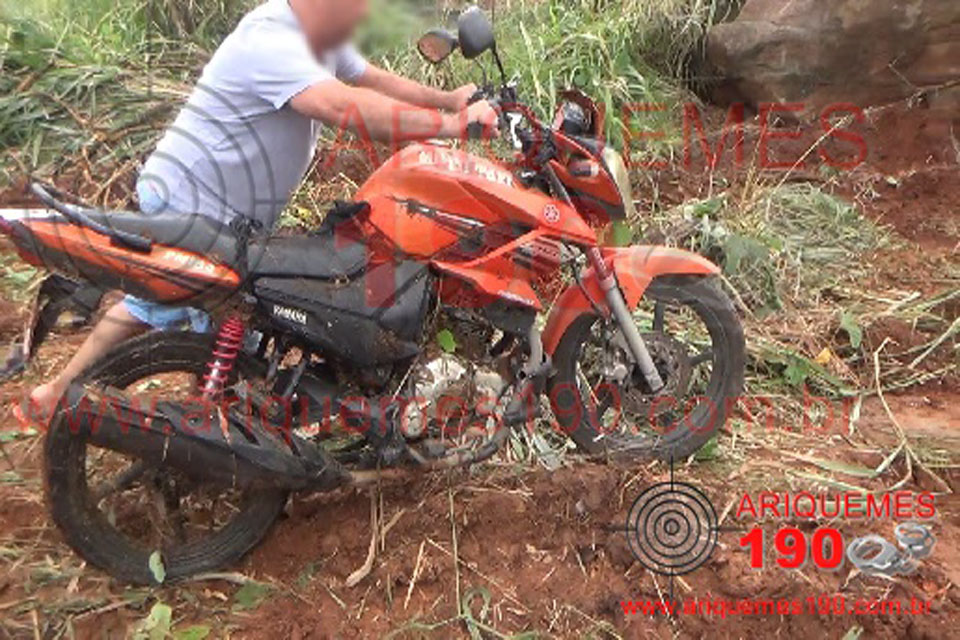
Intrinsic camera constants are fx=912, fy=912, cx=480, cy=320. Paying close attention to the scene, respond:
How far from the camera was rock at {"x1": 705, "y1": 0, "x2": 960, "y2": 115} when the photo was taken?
6234 mm

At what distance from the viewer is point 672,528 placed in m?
2.83

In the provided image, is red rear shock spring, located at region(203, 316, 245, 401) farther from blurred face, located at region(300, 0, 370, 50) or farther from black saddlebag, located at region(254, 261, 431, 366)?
blurred face, located at region(300, 0, 370, 50)

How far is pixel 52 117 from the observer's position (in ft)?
19.0

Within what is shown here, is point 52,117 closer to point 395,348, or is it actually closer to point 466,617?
Result: point 395,348

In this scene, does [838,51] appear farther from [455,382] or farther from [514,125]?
[455,382]

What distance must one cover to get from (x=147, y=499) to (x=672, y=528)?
1599 mm

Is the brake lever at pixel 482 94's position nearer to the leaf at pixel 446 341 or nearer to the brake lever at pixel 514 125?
the brake lever at pixel 514 125

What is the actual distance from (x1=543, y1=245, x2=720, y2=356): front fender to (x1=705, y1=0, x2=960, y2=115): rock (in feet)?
13.7

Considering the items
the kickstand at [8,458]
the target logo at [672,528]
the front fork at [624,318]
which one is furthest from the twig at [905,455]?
the kickstand at [8,458]

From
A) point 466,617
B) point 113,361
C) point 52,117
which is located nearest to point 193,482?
point 113,361

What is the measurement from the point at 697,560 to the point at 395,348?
1089 millimetres

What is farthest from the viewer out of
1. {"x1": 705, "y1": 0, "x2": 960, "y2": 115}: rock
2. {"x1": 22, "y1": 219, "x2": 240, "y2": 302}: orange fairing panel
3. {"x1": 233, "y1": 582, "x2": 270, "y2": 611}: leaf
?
{"x1": 705, "y1": 0, "x2": 960, "y2": 115}: rock

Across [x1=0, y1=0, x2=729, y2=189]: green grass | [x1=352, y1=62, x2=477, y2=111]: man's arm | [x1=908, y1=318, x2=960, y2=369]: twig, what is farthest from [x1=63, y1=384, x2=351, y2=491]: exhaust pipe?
[x1=0, y1=0, x2=729, y2=189]: green grass

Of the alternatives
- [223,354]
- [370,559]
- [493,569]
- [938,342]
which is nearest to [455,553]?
[493,569]
